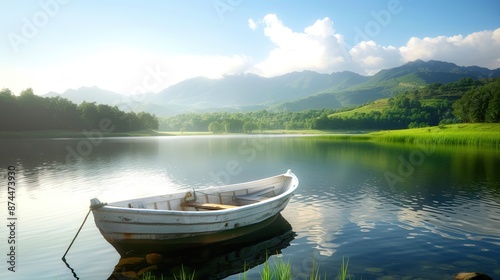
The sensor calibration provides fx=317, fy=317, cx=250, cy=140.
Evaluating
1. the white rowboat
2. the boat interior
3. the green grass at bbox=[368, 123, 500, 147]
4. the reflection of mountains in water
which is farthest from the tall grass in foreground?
the green grass at bbox=[368, 123, 500, 147]

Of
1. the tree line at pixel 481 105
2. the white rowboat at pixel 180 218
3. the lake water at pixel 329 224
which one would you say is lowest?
the lake water at pixel 329 224

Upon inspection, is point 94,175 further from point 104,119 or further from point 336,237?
point 104,119

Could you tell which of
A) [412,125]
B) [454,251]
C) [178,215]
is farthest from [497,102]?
[178,215]

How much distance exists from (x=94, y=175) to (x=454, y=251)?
34.5 meters

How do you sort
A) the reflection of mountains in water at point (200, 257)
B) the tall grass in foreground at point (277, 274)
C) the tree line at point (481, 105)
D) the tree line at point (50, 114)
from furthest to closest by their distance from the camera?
the tree line at point (50, 114) < the tree line at point (481, 105) < the reflection of mountains in water at point (200, 257) < the tall grass in foreground at point (277, 274)

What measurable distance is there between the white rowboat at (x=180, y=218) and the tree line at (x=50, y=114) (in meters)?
137

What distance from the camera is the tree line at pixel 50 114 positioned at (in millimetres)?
123625

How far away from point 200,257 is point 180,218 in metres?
1.88

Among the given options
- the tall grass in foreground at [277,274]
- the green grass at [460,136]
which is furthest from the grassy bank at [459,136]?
the tall grass in foreground at [277,274]

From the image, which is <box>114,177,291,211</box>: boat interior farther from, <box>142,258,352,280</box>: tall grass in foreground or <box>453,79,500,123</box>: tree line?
<box>453,79,500,123</box>: tree line

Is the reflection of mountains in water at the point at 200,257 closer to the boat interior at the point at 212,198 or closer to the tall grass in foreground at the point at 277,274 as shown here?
the tall grass in foreground at the point at 277,274

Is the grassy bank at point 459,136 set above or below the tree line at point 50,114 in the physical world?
below

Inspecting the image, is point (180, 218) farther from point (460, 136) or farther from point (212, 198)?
point (460, 136)

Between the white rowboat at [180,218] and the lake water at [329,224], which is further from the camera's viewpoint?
the lake water at [329,224]
